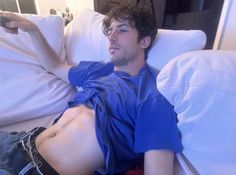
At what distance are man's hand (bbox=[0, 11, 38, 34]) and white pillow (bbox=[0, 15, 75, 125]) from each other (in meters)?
0.06

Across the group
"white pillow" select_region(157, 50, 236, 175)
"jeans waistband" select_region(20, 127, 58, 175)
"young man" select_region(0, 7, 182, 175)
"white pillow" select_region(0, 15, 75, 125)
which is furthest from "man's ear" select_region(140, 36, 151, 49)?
"jeans waistband" select_region(20, 127, 58, 175)

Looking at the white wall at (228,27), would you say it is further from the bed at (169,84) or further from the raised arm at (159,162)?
the raised arm at (159,162)

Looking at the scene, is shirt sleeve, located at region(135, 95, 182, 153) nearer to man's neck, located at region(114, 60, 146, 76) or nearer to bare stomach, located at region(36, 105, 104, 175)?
bare stomach, located at region(36, 105, 104, 175)

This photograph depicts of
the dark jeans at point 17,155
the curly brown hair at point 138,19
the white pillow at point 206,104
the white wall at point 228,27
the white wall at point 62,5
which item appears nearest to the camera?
the white pillow at point 206,104

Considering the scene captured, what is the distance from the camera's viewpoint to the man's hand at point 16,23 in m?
1.12

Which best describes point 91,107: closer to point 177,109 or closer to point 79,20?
point 177,109

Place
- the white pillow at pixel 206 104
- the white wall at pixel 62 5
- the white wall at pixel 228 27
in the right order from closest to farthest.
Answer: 1. the white pillow at pixel 206 104
2. the white wall at pixel 228 27
3. the white wall at pixel 62 5

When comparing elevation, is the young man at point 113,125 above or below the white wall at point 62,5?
below

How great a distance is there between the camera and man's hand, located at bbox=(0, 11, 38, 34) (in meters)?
1.12

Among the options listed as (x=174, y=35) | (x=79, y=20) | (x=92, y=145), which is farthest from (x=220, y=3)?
(x=92, y=145)

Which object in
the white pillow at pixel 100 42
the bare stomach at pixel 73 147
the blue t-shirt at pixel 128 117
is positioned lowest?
the bare stomach at pixel 73 147

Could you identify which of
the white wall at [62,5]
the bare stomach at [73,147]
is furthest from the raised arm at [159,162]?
the white wall at [62,5]

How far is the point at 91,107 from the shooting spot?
3.18ft

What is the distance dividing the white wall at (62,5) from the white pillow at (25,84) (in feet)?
3.45
